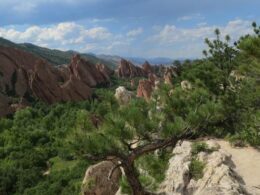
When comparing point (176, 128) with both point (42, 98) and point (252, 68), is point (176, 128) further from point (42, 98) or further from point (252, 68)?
point (42, 98)

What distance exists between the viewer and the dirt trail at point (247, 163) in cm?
1393

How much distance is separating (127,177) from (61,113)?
48.9 m

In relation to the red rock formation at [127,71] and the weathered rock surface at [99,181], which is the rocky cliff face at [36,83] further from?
the weathered rock surface at [99,181]

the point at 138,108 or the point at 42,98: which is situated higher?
the point at 138,108

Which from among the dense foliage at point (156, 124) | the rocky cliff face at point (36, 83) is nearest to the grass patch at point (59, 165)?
the dense foliage at point (156, 124)

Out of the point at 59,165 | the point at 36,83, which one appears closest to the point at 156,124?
the point at 59,165

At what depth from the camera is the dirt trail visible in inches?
548

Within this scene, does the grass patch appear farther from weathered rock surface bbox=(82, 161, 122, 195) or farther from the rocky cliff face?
the rocky cliff face

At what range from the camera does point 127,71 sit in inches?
4412

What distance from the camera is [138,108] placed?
10.4 m

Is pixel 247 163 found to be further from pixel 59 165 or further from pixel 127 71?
pixel 127 71

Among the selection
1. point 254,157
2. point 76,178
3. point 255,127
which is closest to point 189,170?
point 255,127

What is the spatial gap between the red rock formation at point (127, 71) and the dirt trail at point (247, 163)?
90966 millimetres

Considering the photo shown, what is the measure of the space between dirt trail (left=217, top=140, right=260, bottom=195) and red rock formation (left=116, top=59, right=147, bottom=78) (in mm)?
90966
